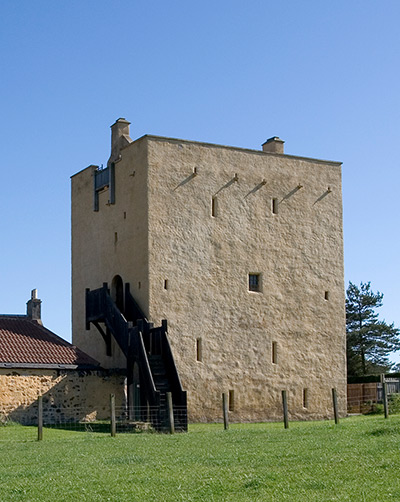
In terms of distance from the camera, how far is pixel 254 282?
35.4m

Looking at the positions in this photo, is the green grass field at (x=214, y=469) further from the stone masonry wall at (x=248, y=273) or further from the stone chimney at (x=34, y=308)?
the stone chimney at (x=34, y=308)

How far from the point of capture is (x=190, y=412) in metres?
32.6

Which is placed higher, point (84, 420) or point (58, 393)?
point (58, 393)

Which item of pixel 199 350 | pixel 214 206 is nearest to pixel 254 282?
pixel 214 206

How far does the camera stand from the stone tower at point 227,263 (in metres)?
33.3

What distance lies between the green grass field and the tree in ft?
114

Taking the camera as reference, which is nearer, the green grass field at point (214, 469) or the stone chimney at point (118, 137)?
the green grass field at point (214, 469)

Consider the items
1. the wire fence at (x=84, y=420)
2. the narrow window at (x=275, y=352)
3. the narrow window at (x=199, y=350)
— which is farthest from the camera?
the narrow window at (x=275, y=352)

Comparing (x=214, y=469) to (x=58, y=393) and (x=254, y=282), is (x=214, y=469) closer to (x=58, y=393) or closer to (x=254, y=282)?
(x=58, y=393)

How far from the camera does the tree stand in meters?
55.2

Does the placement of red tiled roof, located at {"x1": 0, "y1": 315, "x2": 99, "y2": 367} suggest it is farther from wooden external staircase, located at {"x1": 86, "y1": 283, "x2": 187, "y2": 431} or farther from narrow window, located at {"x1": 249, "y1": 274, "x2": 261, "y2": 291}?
narrow window, located at {"x1": 249, "y1": 274, "x2": 261, "y2": 291}

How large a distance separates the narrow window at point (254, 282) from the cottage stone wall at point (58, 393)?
629 cm

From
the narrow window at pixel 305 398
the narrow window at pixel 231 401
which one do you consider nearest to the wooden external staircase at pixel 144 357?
the narrow window at pixel 231 401

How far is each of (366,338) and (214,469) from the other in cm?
4259
